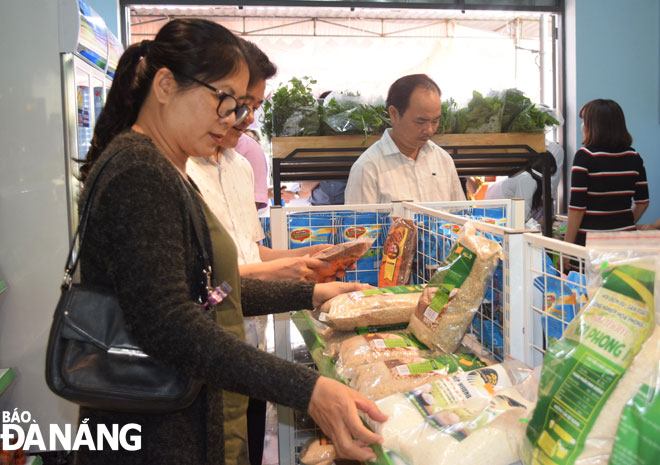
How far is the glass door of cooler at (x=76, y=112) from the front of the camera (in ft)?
10.6

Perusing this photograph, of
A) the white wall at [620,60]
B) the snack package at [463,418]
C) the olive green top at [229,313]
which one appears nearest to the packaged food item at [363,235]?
the olive green top at [229,313]

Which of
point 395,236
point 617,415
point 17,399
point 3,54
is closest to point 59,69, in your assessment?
point 3,54

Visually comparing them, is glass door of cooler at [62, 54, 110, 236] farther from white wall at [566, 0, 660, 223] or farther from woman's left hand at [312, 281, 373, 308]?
white wall at [566, 0, 660, 223]

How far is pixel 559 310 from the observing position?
1.28 m

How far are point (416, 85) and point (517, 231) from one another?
1.79 meters

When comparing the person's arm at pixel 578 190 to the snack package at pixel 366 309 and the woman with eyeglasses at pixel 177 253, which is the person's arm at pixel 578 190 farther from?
the woman with eyeglasses at pixel 177 253

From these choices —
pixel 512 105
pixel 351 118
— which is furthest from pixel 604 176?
pixel 351 118

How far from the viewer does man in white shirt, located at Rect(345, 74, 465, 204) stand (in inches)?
119

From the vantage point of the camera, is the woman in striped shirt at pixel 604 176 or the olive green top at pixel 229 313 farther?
the woman in striped shirt at pixel 604 176

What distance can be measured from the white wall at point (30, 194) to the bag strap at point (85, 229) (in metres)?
2.32

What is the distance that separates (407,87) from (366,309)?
167cm

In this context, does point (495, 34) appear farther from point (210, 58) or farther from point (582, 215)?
point (210, 58)

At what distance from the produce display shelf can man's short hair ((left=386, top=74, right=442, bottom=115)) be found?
255cm

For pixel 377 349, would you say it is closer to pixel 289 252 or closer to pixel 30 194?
pixel 289 252
